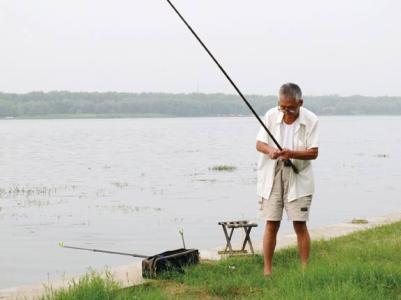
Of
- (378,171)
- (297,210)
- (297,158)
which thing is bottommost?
(378,171)

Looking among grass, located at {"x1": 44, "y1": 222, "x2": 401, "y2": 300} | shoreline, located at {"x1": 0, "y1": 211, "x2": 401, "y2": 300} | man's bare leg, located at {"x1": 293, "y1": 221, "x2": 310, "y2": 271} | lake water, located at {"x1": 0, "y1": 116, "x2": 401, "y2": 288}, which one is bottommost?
lake water, located at {"x1": 0, "y1": 116, "x2": 401, "y2": 288}

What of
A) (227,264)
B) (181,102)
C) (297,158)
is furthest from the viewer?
(181,102)

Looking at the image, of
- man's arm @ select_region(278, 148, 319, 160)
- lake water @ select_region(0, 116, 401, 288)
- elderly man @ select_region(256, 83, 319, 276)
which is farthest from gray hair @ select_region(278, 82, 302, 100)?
lake water @ select_region(0, 116, 401, 288)

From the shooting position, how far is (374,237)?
348 inches

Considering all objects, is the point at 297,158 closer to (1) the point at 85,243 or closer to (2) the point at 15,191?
(1) the point at 85,243

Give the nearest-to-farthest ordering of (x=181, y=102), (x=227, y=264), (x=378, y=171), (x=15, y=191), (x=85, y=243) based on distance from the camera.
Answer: (x=227, y=264) < (x=85, y=243) < (x=15, y=191) < (x=378, y=171) < (x=181, y=102)

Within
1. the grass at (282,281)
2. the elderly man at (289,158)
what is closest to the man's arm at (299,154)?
the elderly man at (289,158)

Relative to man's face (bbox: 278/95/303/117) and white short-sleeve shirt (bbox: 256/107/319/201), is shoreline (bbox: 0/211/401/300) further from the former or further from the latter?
man's face (bbox: 278/95/303/117)

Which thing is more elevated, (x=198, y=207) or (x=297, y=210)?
(x=297, y=210)

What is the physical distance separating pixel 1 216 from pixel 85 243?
459 centimetres

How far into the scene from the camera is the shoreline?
6438mm

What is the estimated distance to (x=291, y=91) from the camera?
6.07m

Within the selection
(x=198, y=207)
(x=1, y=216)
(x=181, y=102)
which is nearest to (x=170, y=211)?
(x=198, y=207)

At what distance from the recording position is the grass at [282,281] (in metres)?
5.44
